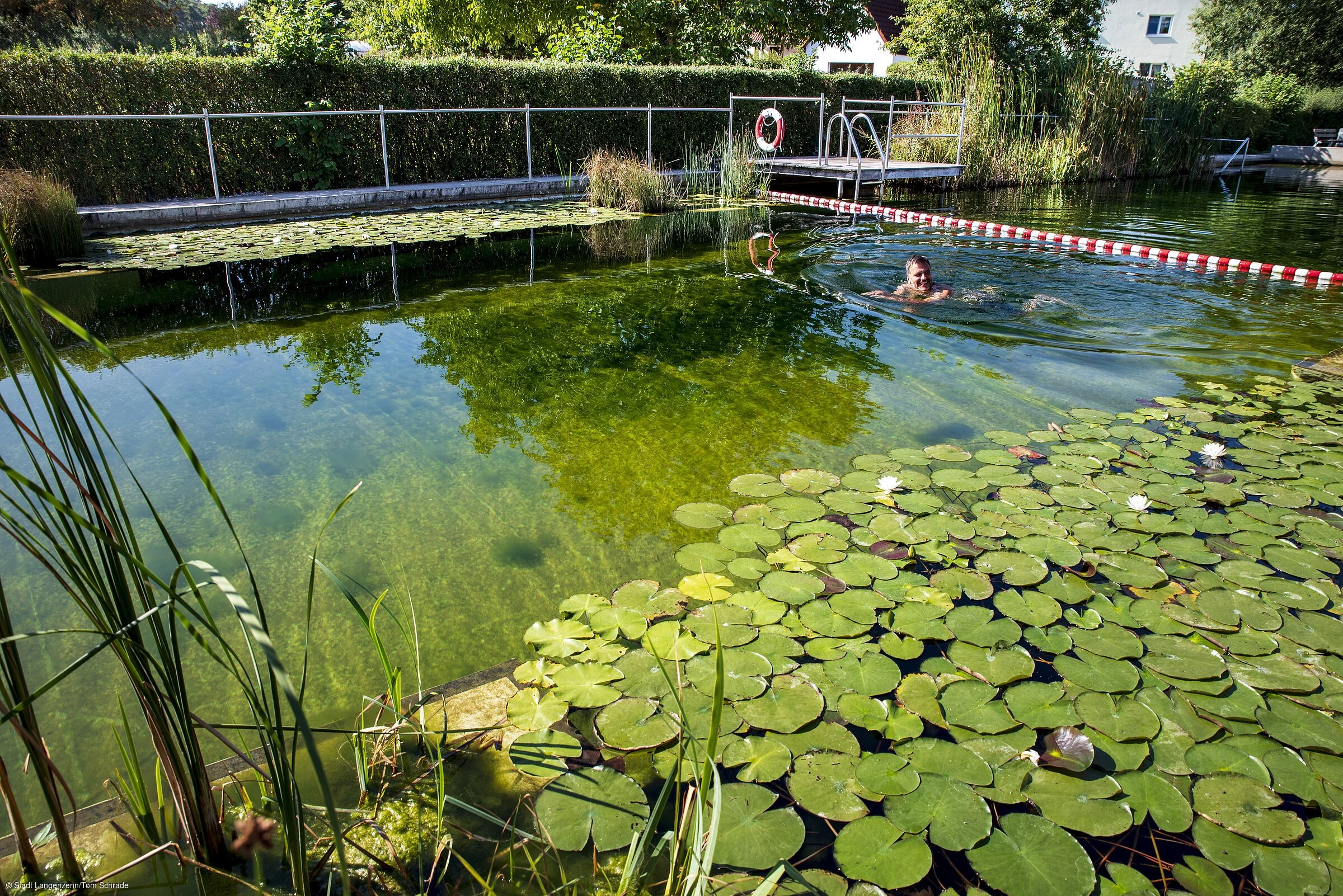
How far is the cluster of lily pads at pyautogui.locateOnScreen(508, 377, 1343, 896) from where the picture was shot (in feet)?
4.64

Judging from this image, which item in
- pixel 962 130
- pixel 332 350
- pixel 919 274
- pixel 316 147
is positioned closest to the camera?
pixel 332 350

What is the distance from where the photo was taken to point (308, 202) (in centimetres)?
962

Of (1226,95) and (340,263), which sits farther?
(1226,95)

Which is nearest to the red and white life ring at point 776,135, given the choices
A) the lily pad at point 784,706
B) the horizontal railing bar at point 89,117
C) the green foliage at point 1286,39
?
the horizontal railing bar at point 89,117

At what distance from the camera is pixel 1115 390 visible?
3.83m

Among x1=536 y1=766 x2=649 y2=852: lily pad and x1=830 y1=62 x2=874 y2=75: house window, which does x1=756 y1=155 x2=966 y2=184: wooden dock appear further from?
x1=830 y1=62 x2=874 y2=75: house window

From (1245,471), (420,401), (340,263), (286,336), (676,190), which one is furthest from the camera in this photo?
(676,190)

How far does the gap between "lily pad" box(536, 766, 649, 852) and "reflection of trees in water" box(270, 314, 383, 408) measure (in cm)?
275

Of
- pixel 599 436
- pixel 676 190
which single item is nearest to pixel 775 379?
pixel 599 436

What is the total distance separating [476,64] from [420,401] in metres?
9.78

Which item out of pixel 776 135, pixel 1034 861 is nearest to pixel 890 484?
pixel 1034 861

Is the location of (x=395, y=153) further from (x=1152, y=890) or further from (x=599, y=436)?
(x=1152, y=890)

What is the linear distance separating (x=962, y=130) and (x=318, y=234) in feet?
30.5

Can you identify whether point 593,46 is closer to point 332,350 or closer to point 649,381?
point 332,350
